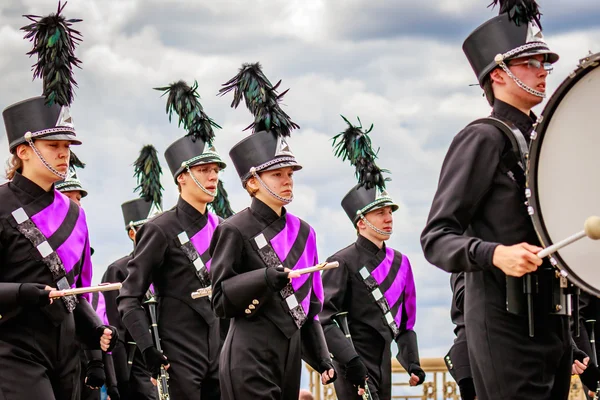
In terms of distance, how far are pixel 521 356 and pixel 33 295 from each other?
116 inches

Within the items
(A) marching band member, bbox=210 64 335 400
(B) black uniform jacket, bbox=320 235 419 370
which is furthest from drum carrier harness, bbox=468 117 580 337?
(B) black uniform jacket, bbox=320 235 419 370

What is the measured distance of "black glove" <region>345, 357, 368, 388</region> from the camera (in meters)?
9.77

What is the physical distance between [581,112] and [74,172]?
317 inches

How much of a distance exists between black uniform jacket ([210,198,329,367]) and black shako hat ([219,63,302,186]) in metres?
0.32

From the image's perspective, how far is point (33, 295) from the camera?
6.98m

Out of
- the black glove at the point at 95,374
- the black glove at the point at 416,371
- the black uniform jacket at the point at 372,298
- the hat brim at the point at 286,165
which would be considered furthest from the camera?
the black glove at the point at 416,371

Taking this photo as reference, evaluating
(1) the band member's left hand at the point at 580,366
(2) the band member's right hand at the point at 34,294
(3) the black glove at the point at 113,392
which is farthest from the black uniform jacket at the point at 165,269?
(1) the band member's left hand at the point at 580,366

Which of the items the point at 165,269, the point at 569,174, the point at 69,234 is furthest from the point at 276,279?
the point at 569,174

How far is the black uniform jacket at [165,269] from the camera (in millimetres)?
9156

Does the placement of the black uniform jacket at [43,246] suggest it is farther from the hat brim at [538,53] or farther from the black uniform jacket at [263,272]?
the hat brim at [538,53]

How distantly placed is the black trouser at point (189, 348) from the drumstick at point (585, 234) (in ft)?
15.4

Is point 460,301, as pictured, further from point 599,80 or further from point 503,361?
point 599,80

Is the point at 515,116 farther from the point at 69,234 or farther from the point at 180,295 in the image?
the point at 180,295

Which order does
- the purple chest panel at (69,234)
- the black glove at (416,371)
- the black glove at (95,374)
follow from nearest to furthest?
→ the purple chest panel at (69,234)
the black glove at (95,374)
the black glove at (416,371)
